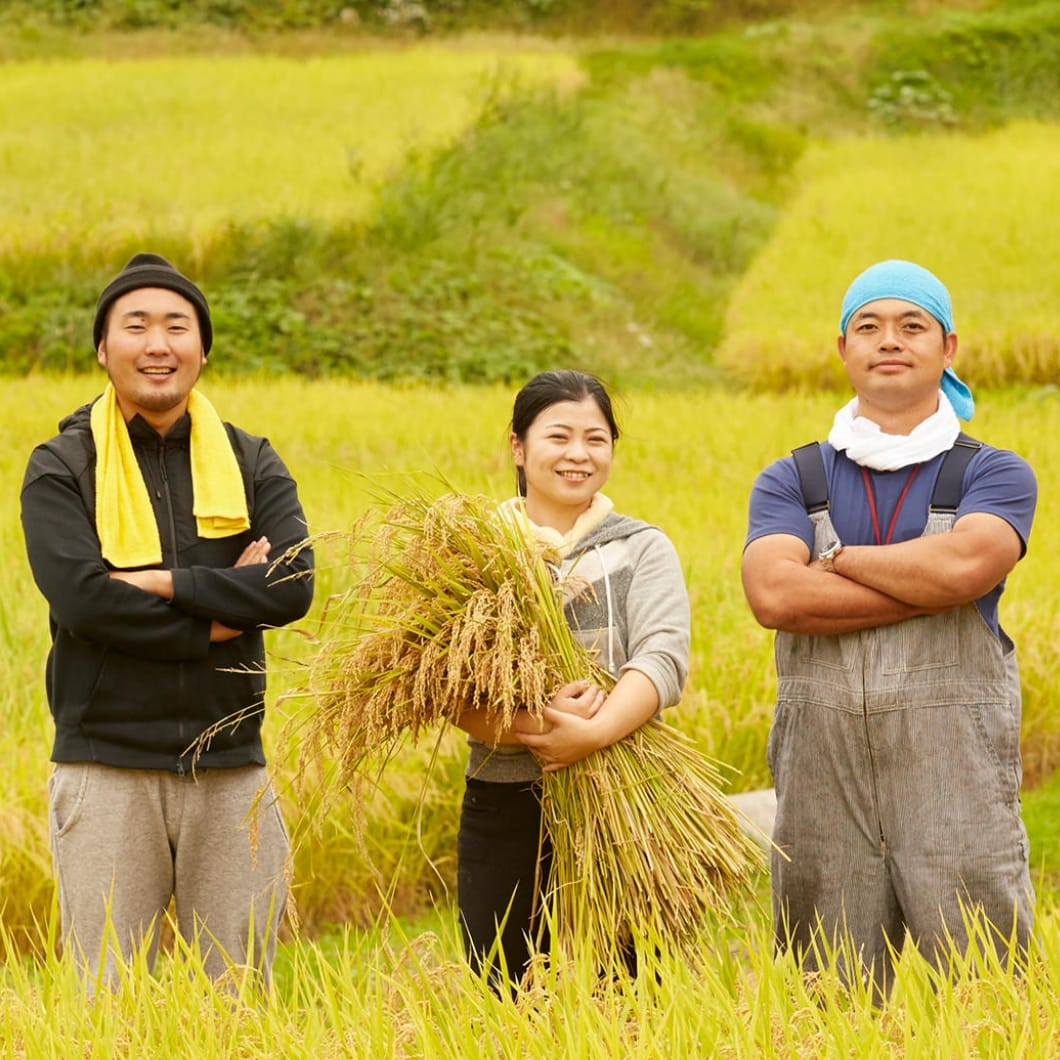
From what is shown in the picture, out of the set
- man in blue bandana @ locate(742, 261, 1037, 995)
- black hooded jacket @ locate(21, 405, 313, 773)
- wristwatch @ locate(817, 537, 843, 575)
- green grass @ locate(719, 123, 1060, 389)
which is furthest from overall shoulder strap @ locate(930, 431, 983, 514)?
green grass @ locate(719, 123, 1060, 389)

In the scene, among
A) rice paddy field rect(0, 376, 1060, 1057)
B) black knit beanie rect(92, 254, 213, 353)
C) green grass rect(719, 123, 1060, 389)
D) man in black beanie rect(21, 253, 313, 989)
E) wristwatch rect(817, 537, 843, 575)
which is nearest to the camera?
rice paddy field rect(0, 376, 1060, 1057)

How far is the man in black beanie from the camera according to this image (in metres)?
3.30

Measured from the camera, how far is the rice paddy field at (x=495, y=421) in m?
2.71

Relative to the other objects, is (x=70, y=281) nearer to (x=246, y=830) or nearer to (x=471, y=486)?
(x=471, y=486)

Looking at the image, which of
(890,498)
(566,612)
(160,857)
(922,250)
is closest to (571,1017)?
(566,612)

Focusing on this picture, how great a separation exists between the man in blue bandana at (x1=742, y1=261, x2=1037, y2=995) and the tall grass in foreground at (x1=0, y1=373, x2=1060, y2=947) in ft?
2.58

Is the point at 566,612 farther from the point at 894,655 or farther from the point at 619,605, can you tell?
the point at 894,655

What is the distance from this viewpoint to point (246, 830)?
136 inches

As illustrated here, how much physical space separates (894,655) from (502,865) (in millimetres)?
894

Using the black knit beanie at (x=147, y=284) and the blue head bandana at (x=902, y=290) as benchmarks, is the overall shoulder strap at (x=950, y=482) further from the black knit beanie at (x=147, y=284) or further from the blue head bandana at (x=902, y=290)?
the black knit beanie at (x=147, y=284)

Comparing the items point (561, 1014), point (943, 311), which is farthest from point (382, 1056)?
point (943, 311)

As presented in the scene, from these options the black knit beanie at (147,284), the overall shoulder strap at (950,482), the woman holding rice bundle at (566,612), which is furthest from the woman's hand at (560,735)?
the black knit beanie at (147,284)

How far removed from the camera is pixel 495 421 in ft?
32.5

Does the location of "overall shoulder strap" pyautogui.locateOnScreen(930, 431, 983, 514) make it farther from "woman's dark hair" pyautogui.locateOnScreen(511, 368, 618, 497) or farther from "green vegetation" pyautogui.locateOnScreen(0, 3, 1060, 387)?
"green vegetation" pyautogui.locateOnScreen(0, 3, 1060, 387)
